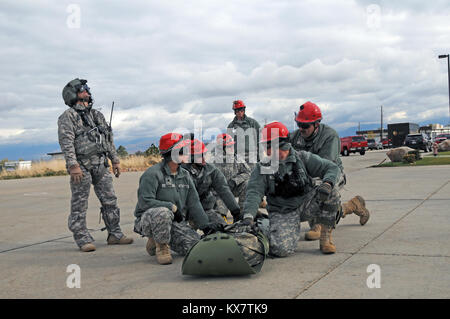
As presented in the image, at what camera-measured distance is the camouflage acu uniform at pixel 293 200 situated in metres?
5.09

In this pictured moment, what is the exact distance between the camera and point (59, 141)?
5.98 meters

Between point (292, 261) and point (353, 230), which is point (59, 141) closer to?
point (292, 261)

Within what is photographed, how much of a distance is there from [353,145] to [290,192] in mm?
36514

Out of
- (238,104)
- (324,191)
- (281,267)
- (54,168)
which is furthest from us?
(54,168)

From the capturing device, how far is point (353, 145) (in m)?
40.4

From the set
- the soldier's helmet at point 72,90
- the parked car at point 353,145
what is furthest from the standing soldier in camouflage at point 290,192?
the parked car at point 353,145

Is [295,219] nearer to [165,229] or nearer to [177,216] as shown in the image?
[177,216]

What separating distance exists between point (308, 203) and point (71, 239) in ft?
11.8

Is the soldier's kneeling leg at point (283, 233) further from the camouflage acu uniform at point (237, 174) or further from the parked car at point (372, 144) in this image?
the parked car at point (372, 144)

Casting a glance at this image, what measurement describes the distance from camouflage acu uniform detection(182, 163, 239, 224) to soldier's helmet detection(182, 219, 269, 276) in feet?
3.54

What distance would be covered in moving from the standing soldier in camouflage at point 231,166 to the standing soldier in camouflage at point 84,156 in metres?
1.89

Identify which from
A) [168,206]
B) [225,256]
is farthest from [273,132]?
[225,256]

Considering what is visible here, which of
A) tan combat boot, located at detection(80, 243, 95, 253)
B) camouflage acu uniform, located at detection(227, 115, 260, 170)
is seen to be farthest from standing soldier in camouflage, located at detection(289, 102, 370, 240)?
tan combat boot, located at detection(80, 243, 95, 253)
